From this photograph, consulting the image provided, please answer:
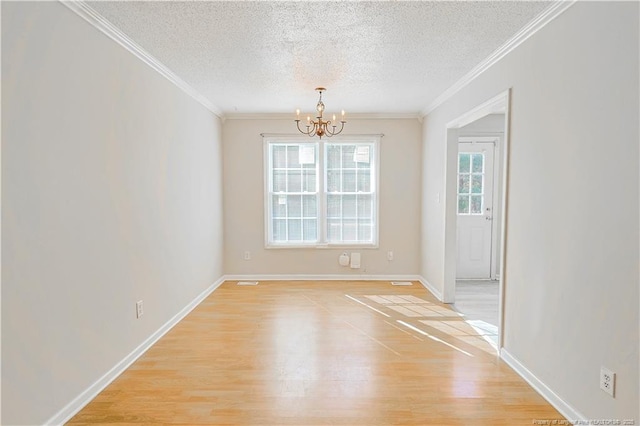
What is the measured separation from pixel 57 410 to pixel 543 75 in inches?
139

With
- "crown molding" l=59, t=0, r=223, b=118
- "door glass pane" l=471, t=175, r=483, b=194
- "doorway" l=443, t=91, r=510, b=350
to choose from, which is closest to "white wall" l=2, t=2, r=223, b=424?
"crown molding" l=59, t=0, r=223, b=118

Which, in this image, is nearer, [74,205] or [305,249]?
[74,205]

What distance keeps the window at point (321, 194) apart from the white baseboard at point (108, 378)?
2.17m

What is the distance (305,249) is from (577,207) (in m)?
4.10

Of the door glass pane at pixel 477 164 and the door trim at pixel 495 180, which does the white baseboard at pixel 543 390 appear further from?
the door glass pane at pixel 477 164

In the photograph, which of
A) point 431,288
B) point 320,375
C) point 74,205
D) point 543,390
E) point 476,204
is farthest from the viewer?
point 476,204

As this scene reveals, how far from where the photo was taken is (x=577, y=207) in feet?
7.12

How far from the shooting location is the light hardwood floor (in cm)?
231

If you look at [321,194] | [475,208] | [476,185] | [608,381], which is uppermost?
[476,185]

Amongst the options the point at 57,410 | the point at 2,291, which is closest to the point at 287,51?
the point at 2,291

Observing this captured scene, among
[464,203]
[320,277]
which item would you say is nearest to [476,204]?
[464,203]

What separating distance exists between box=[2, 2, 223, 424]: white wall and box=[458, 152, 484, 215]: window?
4.20 m

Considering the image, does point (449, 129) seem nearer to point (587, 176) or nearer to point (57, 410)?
point (587, 176)

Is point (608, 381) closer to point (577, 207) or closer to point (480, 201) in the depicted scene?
point (577, 207)
